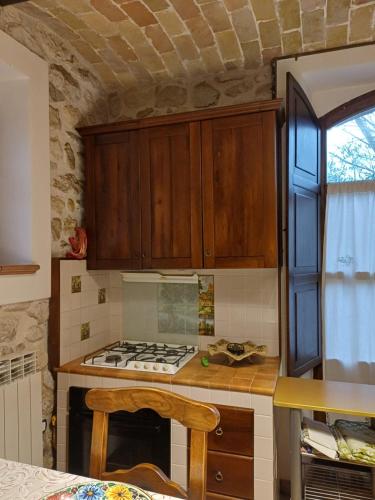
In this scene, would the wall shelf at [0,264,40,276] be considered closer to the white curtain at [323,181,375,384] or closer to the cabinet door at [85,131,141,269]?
the cabinet door at [85,131,141,269]

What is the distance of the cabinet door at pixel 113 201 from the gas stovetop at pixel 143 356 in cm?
55

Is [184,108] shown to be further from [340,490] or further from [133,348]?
[340,490]

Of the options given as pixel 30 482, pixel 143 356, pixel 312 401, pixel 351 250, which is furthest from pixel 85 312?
pixel 351 250

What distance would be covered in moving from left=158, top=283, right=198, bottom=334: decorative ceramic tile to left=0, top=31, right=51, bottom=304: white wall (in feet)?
2.70

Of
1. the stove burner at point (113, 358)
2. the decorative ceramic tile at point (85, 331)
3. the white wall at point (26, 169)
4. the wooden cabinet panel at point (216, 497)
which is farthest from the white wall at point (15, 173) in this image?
the wooden cabinet panel at point (216, 497)

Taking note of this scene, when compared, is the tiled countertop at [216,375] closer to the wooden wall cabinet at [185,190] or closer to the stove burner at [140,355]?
the stove burner at [140,355]

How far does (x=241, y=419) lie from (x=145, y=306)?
1.05 m

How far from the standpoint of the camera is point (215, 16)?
1816 millimetres

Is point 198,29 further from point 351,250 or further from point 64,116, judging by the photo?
point 351,250

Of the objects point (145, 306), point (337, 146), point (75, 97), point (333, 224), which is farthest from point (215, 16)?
point (145, 306)

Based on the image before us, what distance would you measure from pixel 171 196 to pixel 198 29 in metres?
0.93

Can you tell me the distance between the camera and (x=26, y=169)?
5.88ft

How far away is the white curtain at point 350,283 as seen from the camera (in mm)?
2207

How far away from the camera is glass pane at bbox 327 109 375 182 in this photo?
2.26 m
